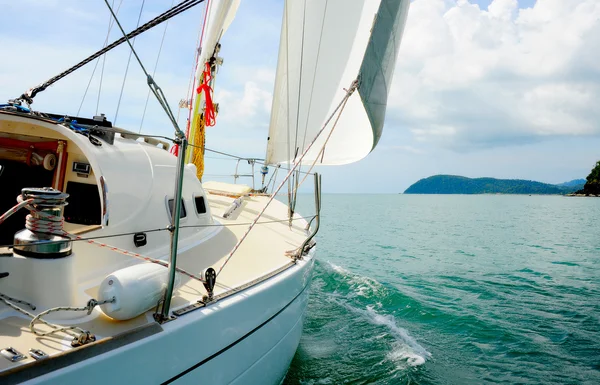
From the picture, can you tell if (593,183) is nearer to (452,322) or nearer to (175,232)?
(452,322)

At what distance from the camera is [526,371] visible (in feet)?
18.5

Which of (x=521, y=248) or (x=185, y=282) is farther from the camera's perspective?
(x=521, y=248)

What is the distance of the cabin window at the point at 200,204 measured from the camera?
14.3ft

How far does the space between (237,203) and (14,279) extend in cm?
410

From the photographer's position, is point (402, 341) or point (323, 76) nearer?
point (402, 341)

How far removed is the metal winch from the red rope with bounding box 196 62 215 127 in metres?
5.18

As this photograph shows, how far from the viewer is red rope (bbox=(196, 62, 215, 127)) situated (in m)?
7.12

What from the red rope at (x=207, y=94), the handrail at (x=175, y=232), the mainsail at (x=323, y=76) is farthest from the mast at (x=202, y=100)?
the handrail at (x=175, y=232)

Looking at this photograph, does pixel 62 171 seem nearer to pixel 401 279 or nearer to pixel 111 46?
pixel 111 46

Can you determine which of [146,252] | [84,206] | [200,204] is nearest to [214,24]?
[200,204]

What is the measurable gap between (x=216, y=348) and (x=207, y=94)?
18.0ft

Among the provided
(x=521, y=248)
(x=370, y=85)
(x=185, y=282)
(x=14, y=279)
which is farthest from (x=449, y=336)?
(x=521, y=248)

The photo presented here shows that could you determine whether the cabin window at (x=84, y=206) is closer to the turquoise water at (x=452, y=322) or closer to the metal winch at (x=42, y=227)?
the metal winch at (x=42, y=227)

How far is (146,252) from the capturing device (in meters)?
3.34
